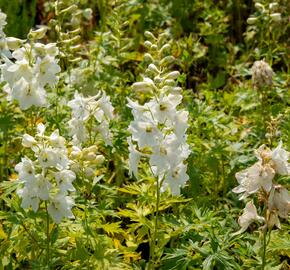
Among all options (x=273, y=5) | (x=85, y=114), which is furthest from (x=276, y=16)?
(x=85, y=114)

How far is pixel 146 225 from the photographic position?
3.35m

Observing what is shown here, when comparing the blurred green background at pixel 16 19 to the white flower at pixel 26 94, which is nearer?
the white flower at pixel 26 94

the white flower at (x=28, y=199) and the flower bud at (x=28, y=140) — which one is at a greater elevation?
the flower bud at (x=28, y=140)

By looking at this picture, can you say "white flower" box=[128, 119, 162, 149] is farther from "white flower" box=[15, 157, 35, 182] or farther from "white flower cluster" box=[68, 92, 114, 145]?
"white flower cluster" box=[68, 92, 114, 145]

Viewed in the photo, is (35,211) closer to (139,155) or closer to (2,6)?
(139,155)

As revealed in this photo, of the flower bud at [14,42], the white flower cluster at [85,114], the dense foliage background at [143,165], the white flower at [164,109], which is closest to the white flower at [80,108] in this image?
the white flower cluster at [85,114]

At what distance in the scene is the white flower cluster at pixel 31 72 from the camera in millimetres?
3529

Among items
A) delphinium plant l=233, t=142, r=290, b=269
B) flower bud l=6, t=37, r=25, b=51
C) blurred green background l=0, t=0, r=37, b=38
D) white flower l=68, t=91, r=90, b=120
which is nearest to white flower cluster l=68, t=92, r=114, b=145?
white flower l=68, t=91, r=90, b=120

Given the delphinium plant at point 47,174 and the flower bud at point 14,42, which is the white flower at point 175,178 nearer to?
the delphinium plant at point 47,174

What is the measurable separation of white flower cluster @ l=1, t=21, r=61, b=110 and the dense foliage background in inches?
10.6

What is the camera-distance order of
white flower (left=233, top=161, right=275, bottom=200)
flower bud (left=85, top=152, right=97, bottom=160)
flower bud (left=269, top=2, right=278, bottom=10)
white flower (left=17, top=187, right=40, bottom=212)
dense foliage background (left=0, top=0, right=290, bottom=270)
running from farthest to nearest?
flower bud (left=269, top=2, right=278, bottom=10) → dense foliage background (left=0, top=0, right=290, bottom=270) → flower bud (left=85, top=152, right=97, bottom=160) → white flower (left=17, top=187, right=40, bottom=212) → white flower (left=233, top=161, right=275, bottom=200)

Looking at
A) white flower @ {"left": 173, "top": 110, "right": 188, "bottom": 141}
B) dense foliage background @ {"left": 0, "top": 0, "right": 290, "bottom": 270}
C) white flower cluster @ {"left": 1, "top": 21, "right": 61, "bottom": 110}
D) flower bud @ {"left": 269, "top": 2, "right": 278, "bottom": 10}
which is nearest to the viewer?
white flower @ {"left": 173, "top": 110, "right": 188, "bottom": 141}

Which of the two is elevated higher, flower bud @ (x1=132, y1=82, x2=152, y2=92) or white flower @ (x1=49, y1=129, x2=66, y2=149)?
flower bud @ (x1=132, y1=82, x2=152, y2=92)

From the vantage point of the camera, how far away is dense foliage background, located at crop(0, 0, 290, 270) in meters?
3.28
